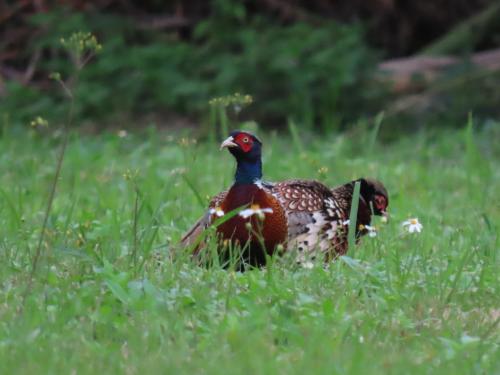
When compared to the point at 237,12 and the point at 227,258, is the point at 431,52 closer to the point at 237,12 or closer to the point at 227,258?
the point at 237,12

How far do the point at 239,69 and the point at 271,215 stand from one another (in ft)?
19.5

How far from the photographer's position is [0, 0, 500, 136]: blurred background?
11320mm

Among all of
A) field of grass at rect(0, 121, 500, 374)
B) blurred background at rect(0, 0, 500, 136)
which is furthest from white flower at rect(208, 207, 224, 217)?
blurred background at rect(0, 0, 500, 136)

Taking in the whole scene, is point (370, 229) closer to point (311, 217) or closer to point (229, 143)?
point (311, 217)

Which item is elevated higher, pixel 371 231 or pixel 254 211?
pixel 254 211

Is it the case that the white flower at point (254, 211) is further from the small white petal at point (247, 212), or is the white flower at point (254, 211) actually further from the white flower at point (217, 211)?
the white flower at point (217, 211)

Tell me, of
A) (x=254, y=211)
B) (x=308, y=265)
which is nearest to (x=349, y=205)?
(x=308, y=265)

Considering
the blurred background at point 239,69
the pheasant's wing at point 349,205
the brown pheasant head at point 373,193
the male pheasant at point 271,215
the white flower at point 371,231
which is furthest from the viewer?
the blurred background at point 239,69

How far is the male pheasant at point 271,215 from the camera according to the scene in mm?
5465

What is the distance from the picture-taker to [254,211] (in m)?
5.16

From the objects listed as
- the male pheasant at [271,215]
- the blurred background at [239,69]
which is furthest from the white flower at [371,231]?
the blurred background at [239,69]

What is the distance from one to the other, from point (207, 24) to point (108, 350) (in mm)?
7789

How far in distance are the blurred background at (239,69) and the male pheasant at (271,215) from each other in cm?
518

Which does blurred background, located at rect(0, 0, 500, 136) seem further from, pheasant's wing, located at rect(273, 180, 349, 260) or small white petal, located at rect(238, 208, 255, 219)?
small white petal, located at rect(238, 208, 255, 219)
